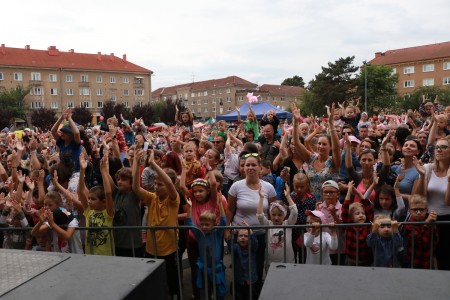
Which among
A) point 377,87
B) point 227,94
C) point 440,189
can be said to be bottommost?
point 440,189

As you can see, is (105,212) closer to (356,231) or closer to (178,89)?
(356,231)

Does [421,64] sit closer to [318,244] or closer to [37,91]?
[37,91]

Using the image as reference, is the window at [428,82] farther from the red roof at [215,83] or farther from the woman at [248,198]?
the woman at [248,198]

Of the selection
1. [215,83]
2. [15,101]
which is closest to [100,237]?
[15,101]

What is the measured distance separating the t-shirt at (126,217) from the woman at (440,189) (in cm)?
308

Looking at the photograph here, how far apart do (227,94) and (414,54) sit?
46379mm

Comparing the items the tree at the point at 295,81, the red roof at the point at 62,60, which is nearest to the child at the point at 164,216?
the red roof at the point at 62,60

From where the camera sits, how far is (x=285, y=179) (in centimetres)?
568

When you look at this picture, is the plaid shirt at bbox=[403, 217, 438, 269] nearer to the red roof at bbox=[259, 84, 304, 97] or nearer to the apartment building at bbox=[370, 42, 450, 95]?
the apartment building at bbox=[370, 42, 450, 95]

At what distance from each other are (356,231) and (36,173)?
4409 mm

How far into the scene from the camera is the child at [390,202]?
14.0ft

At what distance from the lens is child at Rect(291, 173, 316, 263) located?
4547 mm

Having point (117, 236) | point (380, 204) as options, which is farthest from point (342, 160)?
point (117, 236)

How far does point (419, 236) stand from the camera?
3.98 metres
